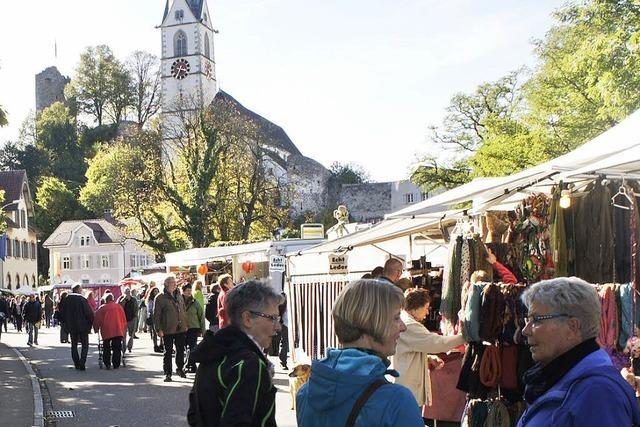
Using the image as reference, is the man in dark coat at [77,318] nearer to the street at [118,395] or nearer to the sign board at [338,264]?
the street at [118,395]

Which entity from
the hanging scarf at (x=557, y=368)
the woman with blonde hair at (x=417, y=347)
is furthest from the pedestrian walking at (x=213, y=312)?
the hanging scarf at (x=557, y=368)

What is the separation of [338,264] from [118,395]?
3.91 meters

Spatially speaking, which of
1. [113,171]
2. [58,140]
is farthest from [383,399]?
[58,140]

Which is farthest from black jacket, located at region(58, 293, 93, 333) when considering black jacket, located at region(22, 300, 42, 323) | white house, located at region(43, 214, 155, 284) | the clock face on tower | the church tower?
the clock face on tower

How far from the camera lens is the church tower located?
96625 millimetres

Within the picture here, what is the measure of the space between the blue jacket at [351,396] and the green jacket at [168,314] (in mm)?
11298

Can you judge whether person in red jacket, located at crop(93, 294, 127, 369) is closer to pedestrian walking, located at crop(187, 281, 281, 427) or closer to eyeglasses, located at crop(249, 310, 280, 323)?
pedestrian walking, located at crop(187, 281, 281, 427)

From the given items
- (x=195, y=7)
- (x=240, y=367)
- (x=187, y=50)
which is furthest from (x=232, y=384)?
(x=195, y=7)

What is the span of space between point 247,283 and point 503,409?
3.39 metres

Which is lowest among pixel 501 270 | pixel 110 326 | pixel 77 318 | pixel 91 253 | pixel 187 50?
pixel 110 326

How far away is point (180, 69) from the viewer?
9700 centimetres

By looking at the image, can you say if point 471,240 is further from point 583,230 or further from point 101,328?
point 101,328

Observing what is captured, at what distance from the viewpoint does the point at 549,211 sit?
675 cm

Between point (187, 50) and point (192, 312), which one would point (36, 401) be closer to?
point (192, 312)
